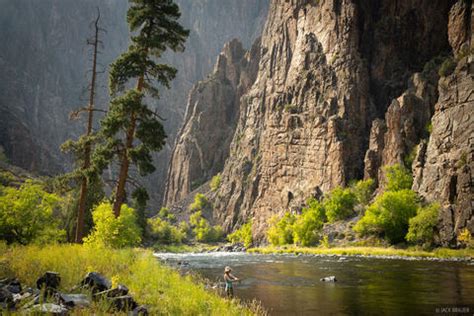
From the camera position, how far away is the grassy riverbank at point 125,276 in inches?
506

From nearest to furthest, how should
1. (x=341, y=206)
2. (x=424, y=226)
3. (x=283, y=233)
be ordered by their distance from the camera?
(x=424, y=226)
(x=341, y=206)
(x=283, y=233)

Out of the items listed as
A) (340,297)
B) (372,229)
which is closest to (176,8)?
(340,297)

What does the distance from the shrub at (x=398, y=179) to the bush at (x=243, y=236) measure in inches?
2401

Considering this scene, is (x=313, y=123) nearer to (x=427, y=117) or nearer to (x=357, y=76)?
(x=357, y=76)

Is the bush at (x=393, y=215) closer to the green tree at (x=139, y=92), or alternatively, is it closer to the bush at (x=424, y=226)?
the bush at (x=424, y=226)

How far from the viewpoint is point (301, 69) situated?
16462cm

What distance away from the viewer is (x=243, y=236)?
160875mm

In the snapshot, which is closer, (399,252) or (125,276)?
(125,276)

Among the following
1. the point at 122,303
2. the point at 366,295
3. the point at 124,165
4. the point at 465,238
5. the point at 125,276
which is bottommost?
the point at 366,295

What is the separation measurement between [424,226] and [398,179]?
2900cm

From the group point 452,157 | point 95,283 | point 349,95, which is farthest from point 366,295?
point 349,95

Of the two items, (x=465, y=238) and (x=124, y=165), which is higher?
(x=124, y=165)

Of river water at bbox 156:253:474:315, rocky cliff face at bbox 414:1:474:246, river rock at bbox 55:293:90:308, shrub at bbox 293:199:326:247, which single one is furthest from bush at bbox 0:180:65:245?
shrub at bbox 293:199:326:247

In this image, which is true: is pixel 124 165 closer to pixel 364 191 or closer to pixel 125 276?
pixel 125 276
